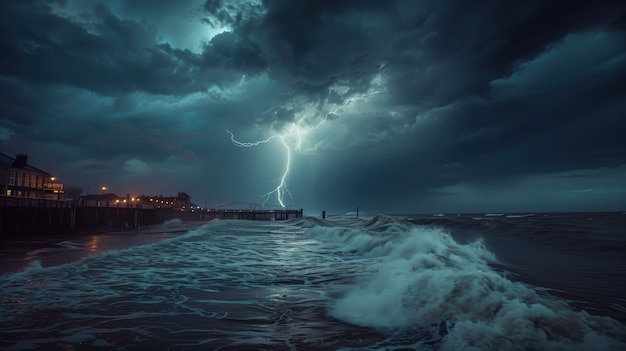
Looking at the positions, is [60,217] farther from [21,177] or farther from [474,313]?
[474,313]

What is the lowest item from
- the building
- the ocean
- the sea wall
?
the ocean

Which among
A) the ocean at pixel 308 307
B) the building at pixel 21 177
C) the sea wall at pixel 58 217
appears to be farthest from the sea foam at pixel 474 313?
the building at pixel 21 177

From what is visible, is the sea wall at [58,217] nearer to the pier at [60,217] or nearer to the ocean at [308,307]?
the pier at [60,217]

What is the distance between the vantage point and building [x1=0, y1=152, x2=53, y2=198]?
40188 mm

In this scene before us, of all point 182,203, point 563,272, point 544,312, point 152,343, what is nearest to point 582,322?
point 544,312

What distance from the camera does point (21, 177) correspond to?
1729 inches

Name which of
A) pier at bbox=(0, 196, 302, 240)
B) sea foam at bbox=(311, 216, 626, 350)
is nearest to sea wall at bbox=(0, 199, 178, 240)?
pier at bbox=(0, 196, 302, 240)

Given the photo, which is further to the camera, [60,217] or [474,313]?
[60,217]

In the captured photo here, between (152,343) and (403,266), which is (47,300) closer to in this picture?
(152,343)

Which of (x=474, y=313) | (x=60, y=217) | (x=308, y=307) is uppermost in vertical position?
(x=60, y=217)

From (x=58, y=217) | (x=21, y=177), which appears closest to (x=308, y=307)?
(x=58, y=217)

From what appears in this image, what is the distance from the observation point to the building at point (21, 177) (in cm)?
4019

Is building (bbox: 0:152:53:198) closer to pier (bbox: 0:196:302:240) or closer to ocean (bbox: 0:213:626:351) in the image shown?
pier (bbox: 0:196:302:240)

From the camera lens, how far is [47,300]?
591 cm
